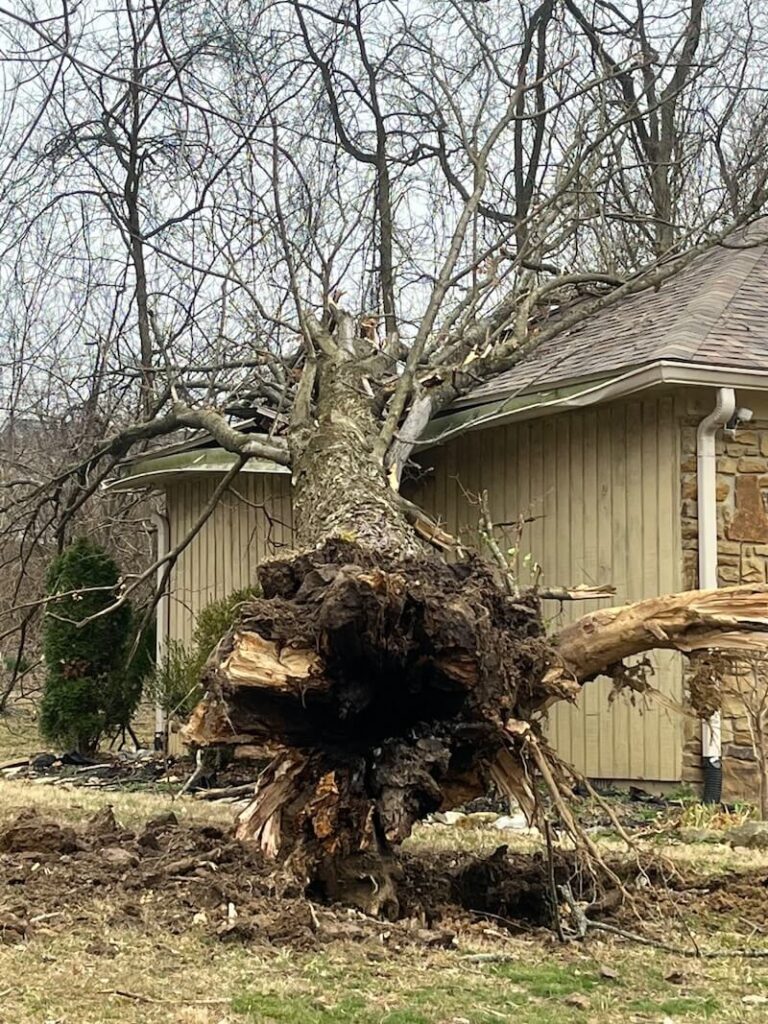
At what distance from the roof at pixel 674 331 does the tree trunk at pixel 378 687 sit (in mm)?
4054

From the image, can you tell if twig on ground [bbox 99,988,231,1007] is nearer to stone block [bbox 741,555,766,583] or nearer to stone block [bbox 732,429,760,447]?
stone block [bbox 741,555,766,583]

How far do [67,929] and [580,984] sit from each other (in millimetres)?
1835

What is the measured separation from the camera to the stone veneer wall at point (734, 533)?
31.3 feet

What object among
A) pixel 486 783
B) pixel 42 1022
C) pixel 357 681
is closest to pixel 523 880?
pixel 486 783

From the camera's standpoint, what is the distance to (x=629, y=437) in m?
10.1

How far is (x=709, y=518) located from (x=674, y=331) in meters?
1.55

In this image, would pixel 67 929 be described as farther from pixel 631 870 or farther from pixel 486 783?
pixel 631 870

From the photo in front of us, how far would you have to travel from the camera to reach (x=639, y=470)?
32.8ft

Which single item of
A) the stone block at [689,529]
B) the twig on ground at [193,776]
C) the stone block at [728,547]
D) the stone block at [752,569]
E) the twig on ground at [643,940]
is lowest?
the twig on ground at [643,940]

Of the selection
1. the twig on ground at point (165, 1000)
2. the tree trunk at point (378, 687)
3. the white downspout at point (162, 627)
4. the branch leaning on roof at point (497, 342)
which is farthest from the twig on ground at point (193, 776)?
the twig on ground at point (165, 1000)

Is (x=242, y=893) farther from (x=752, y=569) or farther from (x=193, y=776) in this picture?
(x=752, y=569)

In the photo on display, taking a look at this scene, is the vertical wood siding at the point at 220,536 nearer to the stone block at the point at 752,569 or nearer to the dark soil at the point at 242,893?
the stone block at the point at 752,569

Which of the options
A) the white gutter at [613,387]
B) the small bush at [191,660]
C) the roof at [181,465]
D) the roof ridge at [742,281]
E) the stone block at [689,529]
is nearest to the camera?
the white gutter at [613,387]

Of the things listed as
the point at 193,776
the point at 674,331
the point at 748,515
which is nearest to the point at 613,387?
the point at 674,331
